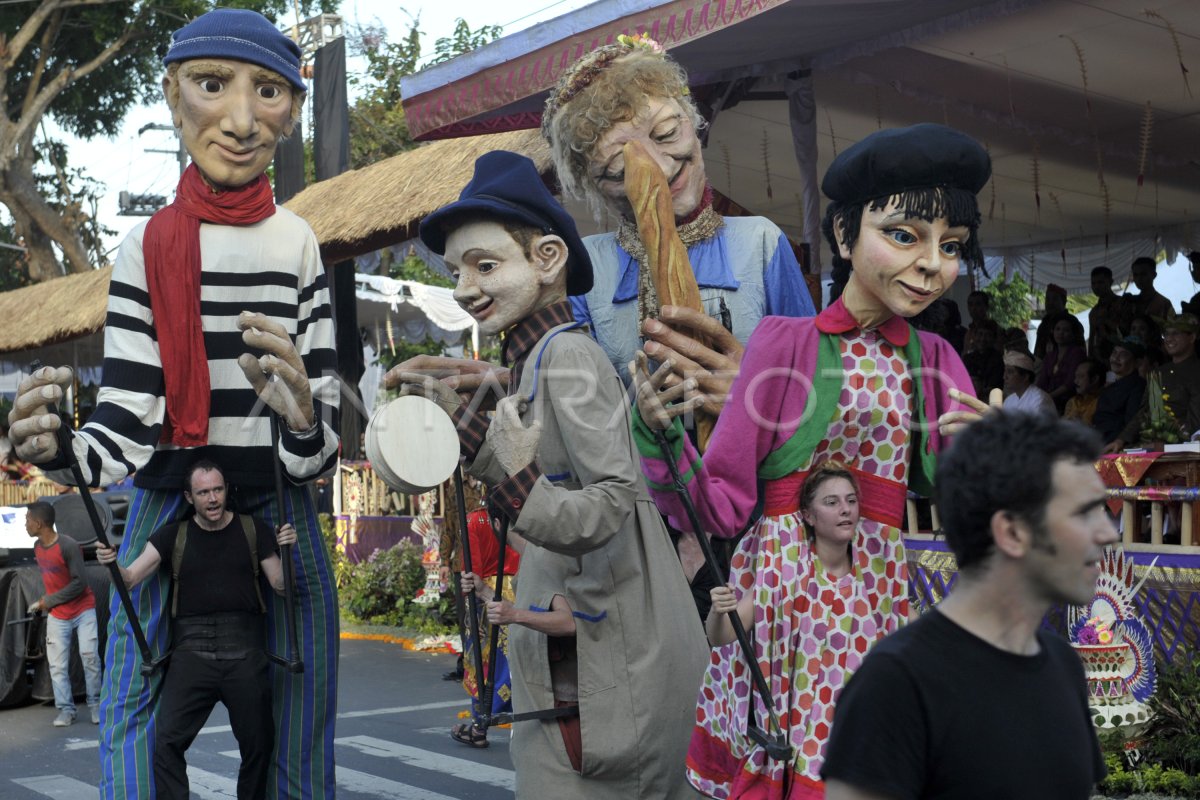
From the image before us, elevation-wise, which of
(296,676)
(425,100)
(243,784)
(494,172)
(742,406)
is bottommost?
(243,784)

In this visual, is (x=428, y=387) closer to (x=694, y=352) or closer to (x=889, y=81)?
(x=694, y=352)

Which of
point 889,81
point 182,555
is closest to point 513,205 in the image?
point 182,555

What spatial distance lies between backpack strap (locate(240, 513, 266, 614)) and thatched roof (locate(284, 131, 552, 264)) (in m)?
4.63

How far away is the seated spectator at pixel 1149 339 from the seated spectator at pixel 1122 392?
0.04 m

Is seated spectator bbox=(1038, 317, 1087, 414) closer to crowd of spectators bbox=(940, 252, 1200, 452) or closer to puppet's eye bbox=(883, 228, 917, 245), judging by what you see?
crowd of spectators bbox=(940, 252, 1200, 452)

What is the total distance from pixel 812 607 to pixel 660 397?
595 mm

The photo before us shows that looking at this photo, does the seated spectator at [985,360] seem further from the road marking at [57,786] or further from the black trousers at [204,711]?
the black trousers at [204,711]

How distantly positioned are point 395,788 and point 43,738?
115 inches

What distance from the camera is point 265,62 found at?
4.21m

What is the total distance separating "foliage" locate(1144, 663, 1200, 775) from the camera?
237 inches

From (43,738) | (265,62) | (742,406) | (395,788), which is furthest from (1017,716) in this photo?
(43,738)

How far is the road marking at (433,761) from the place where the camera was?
6.76 meters

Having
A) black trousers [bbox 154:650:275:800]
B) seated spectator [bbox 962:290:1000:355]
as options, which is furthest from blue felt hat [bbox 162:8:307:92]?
seated spectator [bbox 962:290:1000:355]

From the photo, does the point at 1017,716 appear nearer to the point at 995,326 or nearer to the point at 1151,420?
the point at 1151,420
